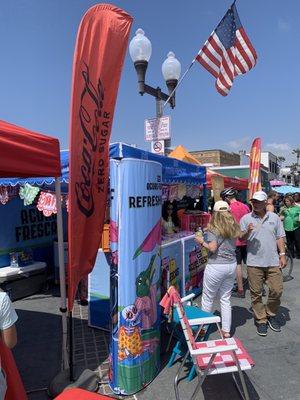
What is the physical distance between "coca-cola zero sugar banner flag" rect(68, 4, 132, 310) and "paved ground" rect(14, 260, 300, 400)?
1.21 meters

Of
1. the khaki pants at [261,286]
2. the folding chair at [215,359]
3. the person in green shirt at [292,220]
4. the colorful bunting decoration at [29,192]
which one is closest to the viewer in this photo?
the folding chair at [215,359]

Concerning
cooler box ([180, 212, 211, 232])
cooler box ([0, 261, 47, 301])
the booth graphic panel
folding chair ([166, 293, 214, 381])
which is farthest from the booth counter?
cooler box ([0, 261, 47, 301])

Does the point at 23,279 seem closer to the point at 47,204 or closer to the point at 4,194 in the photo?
the point at 47,204

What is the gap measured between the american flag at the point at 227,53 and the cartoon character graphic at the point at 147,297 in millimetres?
5941

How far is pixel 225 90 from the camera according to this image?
8.34 m

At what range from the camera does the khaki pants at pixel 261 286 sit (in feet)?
15.4

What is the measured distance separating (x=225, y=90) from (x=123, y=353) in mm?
6687

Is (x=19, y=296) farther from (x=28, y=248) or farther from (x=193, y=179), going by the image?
(x=193, y=179)

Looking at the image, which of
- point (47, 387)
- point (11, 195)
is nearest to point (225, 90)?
point (11, 195)

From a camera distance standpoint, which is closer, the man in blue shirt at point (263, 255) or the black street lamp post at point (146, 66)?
the man in blue shirt at point (263, 255)

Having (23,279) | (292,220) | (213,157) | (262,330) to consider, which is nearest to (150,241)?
(262,330)

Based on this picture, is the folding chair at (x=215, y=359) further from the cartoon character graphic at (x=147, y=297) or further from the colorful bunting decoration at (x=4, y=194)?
the colorful bunting decoration at (x=4, y=194)

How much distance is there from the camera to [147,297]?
11.6 ft

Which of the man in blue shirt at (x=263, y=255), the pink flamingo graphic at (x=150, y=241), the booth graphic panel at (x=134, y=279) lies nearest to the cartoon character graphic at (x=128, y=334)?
the booth graphic panel at (x=134, y=279)
